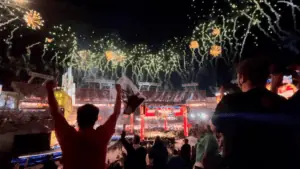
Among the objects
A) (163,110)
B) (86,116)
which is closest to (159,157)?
(86,116)

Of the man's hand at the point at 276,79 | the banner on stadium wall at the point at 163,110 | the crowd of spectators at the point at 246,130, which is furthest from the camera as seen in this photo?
the banner on stadium wall at the point at 163,110

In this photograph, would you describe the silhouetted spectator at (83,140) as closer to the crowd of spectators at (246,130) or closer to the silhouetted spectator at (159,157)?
the crowd of spectators at (246,130)

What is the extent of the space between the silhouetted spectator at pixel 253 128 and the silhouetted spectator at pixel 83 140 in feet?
3.58

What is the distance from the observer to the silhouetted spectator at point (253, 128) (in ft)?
5.35

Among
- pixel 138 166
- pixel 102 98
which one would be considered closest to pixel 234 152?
pixel 138 166

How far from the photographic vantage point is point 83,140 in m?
1.99

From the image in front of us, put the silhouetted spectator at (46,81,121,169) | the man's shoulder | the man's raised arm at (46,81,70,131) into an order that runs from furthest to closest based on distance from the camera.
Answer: the man's raised arm at (46,81,70,131) < the silhouetted spectator at (46,81,121,169) < the man's shoulder

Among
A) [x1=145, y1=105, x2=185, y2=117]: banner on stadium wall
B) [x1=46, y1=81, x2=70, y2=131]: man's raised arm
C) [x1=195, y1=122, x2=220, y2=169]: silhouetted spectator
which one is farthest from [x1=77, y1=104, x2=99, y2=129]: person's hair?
[x1=145, y1=105, x2=185, y2=117]: banner on stadium wall

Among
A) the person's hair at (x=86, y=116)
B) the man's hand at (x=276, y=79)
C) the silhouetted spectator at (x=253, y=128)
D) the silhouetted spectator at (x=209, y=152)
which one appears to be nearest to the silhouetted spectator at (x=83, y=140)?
the person's hair at (x=86, y=116)

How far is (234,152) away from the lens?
66.9 inches

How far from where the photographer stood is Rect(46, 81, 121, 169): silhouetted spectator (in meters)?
1.94

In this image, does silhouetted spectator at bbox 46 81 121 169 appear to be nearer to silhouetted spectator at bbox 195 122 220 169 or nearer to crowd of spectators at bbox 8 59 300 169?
crowd of spectators at bbox 8 59 300 169

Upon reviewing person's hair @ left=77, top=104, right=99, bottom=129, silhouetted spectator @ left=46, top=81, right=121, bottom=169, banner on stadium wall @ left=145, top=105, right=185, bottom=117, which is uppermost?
person's hair @ left=77, top=104, right=99, bottom=129

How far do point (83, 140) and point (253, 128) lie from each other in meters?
1.48
